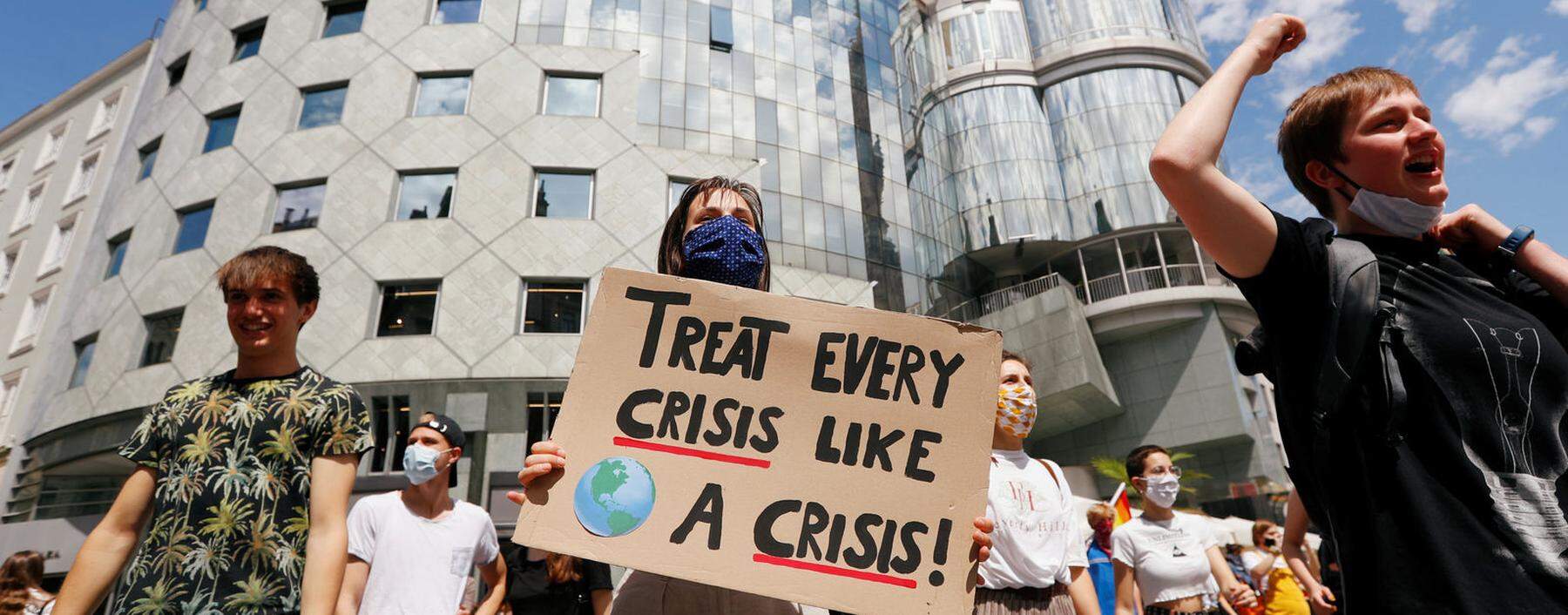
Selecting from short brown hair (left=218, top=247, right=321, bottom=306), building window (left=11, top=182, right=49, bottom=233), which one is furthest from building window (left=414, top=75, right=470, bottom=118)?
building window (left=11, top=182, right=49, bottom=233)

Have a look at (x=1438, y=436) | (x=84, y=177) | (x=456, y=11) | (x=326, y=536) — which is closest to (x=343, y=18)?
(x=456, y=11)

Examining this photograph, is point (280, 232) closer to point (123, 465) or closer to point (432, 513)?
point (123, 465)

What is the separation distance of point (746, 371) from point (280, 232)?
2204 cm

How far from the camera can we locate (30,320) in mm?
27094

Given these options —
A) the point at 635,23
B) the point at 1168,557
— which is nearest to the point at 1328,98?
the point at 1168,557

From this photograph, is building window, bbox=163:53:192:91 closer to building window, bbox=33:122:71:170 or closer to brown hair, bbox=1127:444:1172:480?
building window, bbox=33:122:71:170

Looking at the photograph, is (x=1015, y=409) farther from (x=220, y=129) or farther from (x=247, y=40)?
(x=247, y=40)

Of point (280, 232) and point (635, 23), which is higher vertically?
point (635, 23)

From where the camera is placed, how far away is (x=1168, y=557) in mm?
4957

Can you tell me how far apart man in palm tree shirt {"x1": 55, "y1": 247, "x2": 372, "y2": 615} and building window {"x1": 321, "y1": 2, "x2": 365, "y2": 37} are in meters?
24.0

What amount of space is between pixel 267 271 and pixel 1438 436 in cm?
337

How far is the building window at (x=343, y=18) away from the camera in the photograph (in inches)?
885

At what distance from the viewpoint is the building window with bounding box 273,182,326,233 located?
64.6 feet

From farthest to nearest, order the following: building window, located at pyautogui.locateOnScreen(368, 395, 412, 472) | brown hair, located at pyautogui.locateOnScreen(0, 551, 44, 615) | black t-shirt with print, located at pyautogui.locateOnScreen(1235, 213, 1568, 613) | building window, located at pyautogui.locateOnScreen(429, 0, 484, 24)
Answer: building window, located at pyautogui.locateOnScreen(429, 0, 484, 24) → building window, located at pyautogui.locateOnScreen(368, 395, 412, 472) → brown hair, located at pyautogui.locateOnScreen(0, 551, 44, 615) → black t-shirt with print, located at pyautogui.locateOnScreen(1235, 213, 1568, 613)
